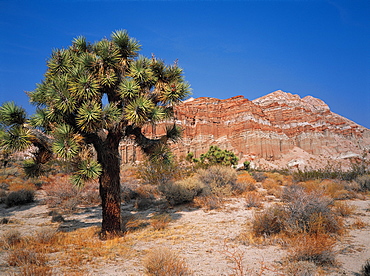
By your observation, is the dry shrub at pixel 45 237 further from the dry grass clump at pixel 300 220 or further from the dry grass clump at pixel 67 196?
the dry grass clump at pixel 300 220

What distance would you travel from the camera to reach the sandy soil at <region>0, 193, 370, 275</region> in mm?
5055

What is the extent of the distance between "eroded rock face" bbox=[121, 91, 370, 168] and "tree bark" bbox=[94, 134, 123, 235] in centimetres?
6339

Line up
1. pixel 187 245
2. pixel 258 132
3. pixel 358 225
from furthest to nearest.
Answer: pixel 258 132, pixel 358 225, pixel 187 245

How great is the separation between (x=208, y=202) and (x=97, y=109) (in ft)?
22.8

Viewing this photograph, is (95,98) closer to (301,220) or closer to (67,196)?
(301,220)

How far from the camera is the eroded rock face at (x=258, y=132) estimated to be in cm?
7719

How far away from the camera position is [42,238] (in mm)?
6996

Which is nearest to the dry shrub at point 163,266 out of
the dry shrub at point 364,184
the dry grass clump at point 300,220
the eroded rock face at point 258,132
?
the dry grass clump at point 300,220

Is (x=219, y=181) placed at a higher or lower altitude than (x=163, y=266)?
higher

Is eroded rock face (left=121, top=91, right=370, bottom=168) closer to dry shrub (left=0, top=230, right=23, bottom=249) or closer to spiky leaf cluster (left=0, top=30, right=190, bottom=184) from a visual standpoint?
spiky leaf cluster (left=0, top=30, right=190, bottom=184)

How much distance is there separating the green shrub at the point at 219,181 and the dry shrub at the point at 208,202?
0.62 m

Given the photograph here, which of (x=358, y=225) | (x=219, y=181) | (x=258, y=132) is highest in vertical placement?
(x=258, y=132)

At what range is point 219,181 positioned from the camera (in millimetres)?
14133

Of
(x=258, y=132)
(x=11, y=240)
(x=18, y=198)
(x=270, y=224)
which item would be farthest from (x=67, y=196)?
(x=258, y=132)
